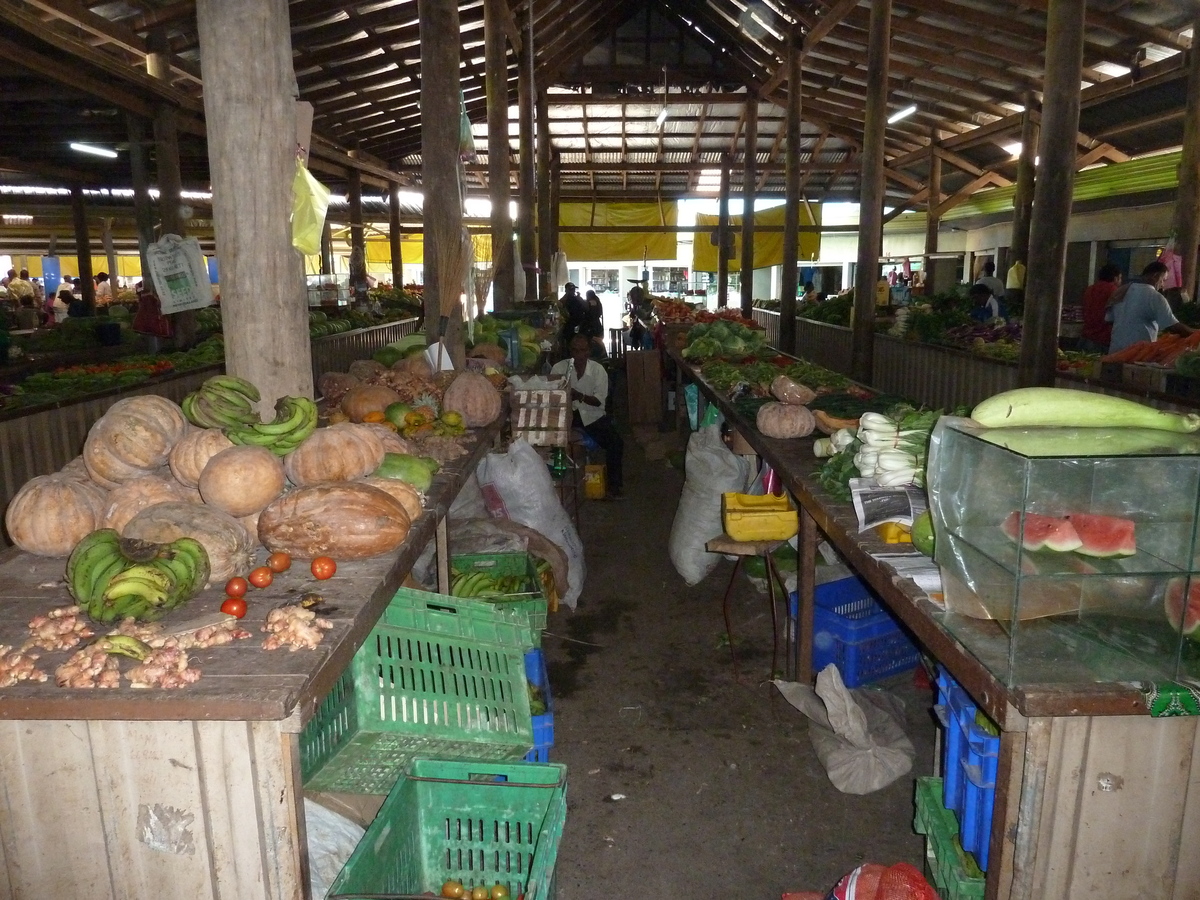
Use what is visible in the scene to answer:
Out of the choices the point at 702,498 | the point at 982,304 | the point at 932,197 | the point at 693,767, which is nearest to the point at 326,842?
the point at 693,767

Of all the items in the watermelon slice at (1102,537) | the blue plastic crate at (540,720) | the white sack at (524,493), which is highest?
the watermelon slice at (1102,537)

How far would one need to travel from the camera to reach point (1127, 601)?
2.17 m

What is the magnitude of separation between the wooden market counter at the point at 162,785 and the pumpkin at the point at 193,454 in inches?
39.8

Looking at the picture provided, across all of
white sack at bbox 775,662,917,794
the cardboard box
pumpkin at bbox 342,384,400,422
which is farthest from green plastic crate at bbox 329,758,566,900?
the cardboard box

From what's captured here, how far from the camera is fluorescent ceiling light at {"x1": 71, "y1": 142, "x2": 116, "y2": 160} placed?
488 inches

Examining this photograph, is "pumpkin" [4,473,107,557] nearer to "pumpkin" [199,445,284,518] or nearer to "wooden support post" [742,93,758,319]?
"pumpkin" [199,445,284,518]

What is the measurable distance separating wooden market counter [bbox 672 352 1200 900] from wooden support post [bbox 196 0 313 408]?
2934mm

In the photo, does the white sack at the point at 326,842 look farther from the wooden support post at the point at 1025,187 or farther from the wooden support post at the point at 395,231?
the wooden support post at the point at 395,231

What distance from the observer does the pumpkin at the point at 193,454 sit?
302cm

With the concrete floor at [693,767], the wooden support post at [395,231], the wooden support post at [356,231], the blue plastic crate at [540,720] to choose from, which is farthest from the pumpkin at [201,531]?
the wooden support post at [395,231]

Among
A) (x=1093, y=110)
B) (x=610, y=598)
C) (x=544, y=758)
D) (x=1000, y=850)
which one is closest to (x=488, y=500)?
(x=610, y=598)

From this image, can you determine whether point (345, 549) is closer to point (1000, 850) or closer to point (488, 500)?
point (1000, 850)

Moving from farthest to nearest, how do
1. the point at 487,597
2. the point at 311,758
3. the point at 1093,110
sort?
1. the point at 1093,110
2. the point at 487,597
3. the point at 311,758

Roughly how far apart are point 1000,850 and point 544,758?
5.71ft
